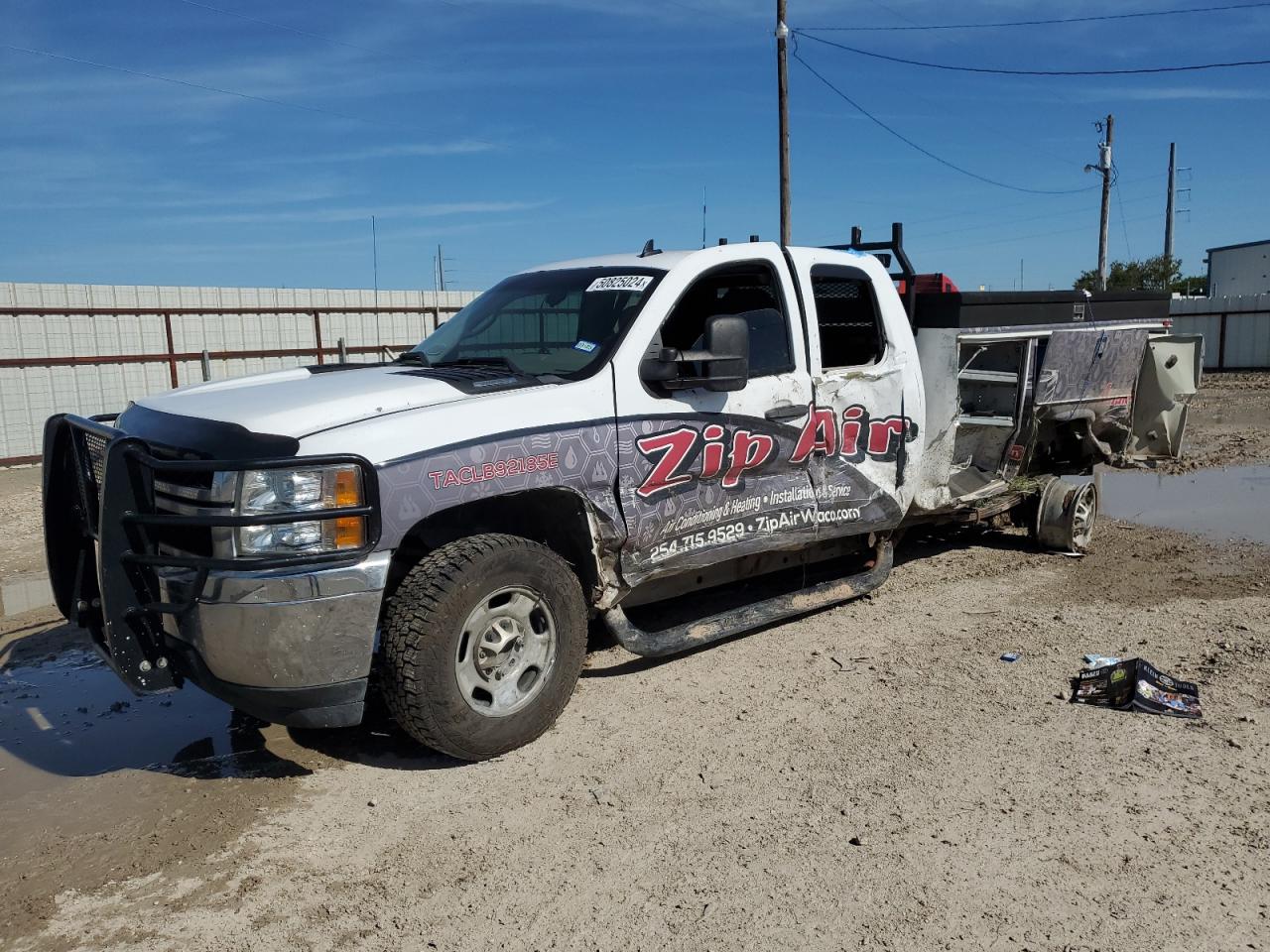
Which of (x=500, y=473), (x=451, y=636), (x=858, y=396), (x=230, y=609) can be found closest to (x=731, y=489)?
(x=858, y=396)

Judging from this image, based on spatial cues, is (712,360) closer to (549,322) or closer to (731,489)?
(731,489)

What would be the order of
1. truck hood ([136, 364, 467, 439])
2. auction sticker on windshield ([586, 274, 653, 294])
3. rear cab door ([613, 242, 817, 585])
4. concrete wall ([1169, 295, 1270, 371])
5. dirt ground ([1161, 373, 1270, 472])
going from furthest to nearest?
concrete wall ([1169, 295, 1270, 371]) < dirt ground ([1161, 373, 1270, 472]) < auction sticker on windshield ([586, 274, 653, 294]) < rear cab door ([613, 242, 817, 585]) < truck hood ([136, 364, 467, 439])

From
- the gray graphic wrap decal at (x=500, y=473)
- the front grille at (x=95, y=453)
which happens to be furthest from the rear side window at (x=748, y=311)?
the front grille at (x=95, y=453)

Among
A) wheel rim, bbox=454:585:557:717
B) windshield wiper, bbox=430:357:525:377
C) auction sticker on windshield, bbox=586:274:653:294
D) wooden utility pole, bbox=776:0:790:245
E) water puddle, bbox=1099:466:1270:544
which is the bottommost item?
water puddle, bbox=1099:466:1270:544

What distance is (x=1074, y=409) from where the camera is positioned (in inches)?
306

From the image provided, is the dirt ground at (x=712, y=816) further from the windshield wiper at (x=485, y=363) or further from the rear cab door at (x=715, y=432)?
the windshield wiper at (x=485, y=363)

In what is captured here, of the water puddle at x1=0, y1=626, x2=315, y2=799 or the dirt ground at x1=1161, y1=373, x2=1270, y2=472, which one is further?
the dirt ground at x1=1161, y1=373, x2=1270, y2=472

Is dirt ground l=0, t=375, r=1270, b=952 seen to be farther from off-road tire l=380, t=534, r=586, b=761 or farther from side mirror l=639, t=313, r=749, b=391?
side mirror l=639, t=313, r=749, b=391

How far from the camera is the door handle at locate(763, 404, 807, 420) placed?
5348 mm

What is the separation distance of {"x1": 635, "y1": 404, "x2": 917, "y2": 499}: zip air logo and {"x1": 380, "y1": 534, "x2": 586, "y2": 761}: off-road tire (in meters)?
0.72

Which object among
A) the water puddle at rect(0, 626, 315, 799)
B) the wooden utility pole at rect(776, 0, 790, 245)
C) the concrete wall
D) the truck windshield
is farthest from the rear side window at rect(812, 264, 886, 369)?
the concrete wall

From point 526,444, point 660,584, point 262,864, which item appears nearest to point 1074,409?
point 660,584

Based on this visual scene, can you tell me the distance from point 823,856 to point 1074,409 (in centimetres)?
530

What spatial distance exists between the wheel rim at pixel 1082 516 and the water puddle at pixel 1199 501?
1197 millimetres
